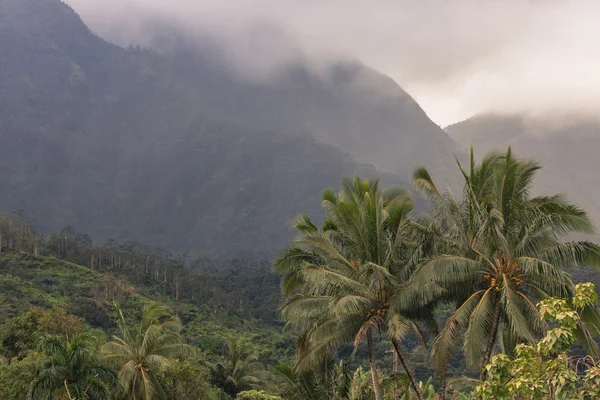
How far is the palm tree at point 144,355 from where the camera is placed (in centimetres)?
2233

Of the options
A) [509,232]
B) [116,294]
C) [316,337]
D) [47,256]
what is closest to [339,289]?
[316,337]

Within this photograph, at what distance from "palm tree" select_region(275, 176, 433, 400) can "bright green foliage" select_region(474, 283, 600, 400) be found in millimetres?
4591

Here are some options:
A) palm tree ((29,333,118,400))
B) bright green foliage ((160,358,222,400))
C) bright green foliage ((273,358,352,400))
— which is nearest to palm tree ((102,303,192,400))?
bright green foliage ((160,358,222,400))

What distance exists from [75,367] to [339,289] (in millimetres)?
9416

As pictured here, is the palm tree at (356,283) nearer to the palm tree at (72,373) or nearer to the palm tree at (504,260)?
the palm tree at (504,260)

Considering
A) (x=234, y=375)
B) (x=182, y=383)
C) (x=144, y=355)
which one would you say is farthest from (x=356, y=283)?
(x=234, y=375)

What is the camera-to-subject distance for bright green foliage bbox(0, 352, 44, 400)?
20375mm

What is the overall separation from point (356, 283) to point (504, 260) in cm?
372

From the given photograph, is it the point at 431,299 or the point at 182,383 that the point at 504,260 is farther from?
the point at 182,383

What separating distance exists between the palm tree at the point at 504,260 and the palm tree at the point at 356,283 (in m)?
1.25

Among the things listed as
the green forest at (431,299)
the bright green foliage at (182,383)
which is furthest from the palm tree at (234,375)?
the green forest at (431,299)

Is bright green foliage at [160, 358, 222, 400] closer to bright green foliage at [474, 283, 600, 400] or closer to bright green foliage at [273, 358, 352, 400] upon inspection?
bright green foliage at [273, 358, 352, 400]

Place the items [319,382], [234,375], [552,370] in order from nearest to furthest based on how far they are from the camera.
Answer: [552,370], [319,382], [234,375]

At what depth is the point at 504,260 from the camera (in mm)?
13109
